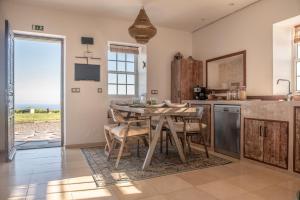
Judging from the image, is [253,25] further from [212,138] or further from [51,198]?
[51,198]

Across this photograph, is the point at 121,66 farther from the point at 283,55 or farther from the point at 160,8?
the point at 283,55

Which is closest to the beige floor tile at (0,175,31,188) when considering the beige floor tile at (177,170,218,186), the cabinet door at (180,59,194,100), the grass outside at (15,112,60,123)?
the beige floor tile at (177,170,218,186)

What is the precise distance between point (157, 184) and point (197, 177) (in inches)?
22.0

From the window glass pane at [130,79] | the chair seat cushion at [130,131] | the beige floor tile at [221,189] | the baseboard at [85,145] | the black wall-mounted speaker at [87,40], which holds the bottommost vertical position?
the baseboard at [85,145]

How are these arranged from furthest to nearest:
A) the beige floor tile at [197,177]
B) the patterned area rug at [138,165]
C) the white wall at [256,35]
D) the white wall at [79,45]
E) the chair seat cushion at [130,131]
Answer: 1. the white wall at [79,45]
2. the white wall at [256,35]
3. the chair seat cushion at [130,131]
4. the patterned area rug at [138,165]
5. the beige floor tile at [197,177]

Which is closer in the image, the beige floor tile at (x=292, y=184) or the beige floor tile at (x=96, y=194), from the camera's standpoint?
the beige floor tile at (x=96, y=194)

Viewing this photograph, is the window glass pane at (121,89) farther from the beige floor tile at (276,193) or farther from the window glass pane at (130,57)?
the beige floor tile at (276,193)

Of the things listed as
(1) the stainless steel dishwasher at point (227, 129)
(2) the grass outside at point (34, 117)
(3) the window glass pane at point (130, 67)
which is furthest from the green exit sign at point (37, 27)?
(2) the grass outside at point (34, 117)

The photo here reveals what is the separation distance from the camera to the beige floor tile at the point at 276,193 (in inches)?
83.1

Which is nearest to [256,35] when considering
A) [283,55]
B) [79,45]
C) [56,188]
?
[283,55]

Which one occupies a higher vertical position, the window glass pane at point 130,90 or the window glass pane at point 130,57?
the window glass pane at point 130,57

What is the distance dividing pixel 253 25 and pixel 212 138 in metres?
2.19

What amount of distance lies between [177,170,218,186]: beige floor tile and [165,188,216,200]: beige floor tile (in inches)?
8.5

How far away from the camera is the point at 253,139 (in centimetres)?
323
